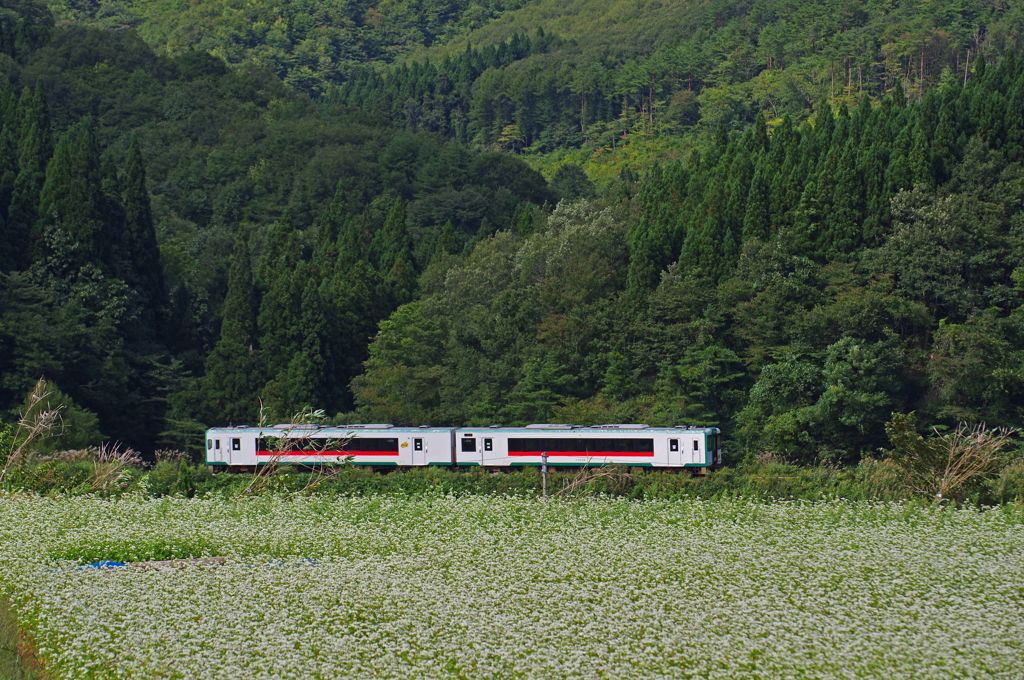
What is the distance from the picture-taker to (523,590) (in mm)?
17953

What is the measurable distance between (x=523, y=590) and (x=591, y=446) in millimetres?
22012

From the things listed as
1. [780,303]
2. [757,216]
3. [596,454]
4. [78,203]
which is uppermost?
[78,203]

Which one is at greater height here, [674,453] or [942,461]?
[942,461]

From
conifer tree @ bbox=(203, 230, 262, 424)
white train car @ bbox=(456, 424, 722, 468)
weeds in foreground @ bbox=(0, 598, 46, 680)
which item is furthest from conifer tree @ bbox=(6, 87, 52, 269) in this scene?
weeds in foreground @ bbox=(0, 598, 46, 680)

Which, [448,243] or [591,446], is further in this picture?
[448,243]

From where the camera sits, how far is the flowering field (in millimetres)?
15227

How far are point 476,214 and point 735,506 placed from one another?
7241 cm

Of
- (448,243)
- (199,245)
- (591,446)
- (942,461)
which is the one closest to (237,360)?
(448,243)

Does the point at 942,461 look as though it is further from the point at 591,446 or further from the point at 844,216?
the point at 844,216

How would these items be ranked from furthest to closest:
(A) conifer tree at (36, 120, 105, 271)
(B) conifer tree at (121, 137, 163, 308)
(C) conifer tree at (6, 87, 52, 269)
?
(B) conifer tree at (121, 137, 163, 308), (A) conifer tree at (36, 120, 105, 271), (C) conifer tree at (6, 87, 52, 269)

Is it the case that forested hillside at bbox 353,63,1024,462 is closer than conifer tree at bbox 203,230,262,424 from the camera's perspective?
Yes

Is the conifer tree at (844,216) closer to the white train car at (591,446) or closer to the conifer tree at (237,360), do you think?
the white train car at (591,446)

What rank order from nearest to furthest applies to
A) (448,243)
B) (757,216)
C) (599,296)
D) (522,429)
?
(522,429) < (757,216) < (599,296) < (448,243)

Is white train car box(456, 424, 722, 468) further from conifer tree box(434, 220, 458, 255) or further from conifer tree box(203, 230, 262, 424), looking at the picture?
conifer tree box(434, 220, 458, 255)
